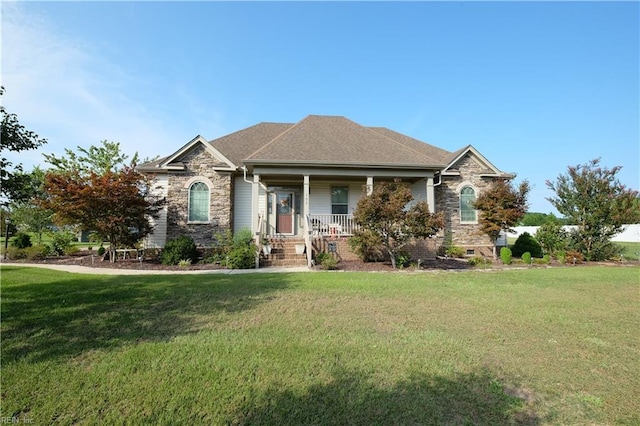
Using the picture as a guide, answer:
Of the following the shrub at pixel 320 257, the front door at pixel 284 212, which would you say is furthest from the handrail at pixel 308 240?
the front door at pixel 284 212

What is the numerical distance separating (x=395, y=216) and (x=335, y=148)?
549cm

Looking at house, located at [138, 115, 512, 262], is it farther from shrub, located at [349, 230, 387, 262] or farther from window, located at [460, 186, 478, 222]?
shrub, located at [349, 230, 387, 262]

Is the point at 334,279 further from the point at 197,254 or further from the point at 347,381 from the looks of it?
the point at 197,254

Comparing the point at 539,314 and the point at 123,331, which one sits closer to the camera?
the point at 123,331

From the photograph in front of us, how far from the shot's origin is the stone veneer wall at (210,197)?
47.1ft

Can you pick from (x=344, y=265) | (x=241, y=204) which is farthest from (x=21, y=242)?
(x=344, y=265)

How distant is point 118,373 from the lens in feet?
11.1

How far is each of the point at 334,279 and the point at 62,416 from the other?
6820 millimetres

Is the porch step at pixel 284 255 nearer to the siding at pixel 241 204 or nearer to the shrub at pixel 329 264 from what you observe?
the shrub at pixel 329 264

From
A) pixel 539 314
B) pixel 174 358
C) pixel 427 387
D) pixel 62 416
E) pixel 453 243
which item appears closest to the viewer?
pixel 62 416

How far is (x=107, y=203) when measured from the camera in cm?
1187

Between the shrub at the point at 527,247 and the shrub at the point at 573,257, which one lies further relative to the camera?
the shrub at the point at 527,247

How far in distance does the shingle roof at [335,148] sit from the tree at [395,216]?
2853 mm

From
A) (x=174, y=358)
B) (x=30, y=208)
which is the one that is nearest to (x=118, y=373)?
(x=174, y=358)
